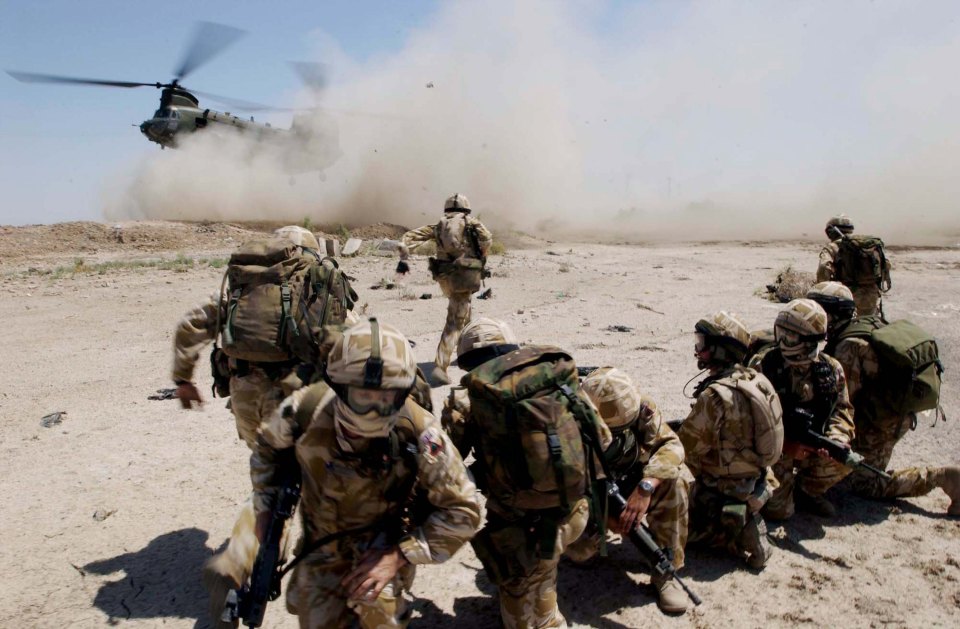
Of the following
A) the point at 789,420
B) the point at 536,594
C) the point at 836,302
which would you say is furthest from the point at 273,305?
the point at 836,302

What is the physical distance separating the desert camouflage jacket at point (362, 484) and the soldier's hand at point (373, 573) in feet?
0.14

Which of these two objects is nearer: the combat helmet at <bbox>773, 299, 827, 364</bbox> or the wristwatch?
the wristwatch

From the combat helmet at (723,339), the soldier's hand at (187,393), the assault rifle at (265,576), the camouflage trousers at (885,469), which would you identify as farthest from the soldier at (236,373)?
the camouflage trousers at (885,469)

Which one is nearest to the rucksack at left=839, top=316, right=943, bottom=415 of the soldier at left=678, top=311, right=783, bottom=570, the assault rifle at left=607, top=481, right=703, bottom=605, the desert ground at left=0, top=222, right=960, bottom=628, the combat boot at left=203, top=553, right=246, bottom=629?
the desert ground at left=0, top=222, right=960, bottom=628

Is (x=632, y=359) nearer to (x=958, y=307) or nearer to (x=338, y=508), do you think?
(x=338, y=508)

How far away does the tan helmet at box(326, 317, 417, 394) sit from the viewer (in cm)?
212

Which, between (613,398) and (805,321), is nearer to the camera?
(613,398)

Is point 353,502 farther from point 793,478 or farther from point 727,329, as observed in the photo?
point 793,478

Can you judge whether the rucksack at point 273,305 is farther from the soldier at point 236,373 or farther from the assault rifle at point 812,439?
the assault rifle at point 812,439

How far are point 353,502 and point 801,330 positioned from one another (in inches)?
107

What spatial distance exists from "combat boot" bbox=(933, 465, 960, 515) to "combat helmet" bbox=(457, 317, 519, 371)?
312cm

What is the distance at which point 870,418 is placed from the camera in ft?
14.6

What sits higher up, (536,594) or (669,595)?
(536,594)

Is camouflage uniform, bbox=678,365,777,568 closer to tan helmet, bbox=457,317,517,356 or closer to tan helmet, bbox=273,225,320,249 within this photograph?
tan helmet, bbox=457,317,517,356
